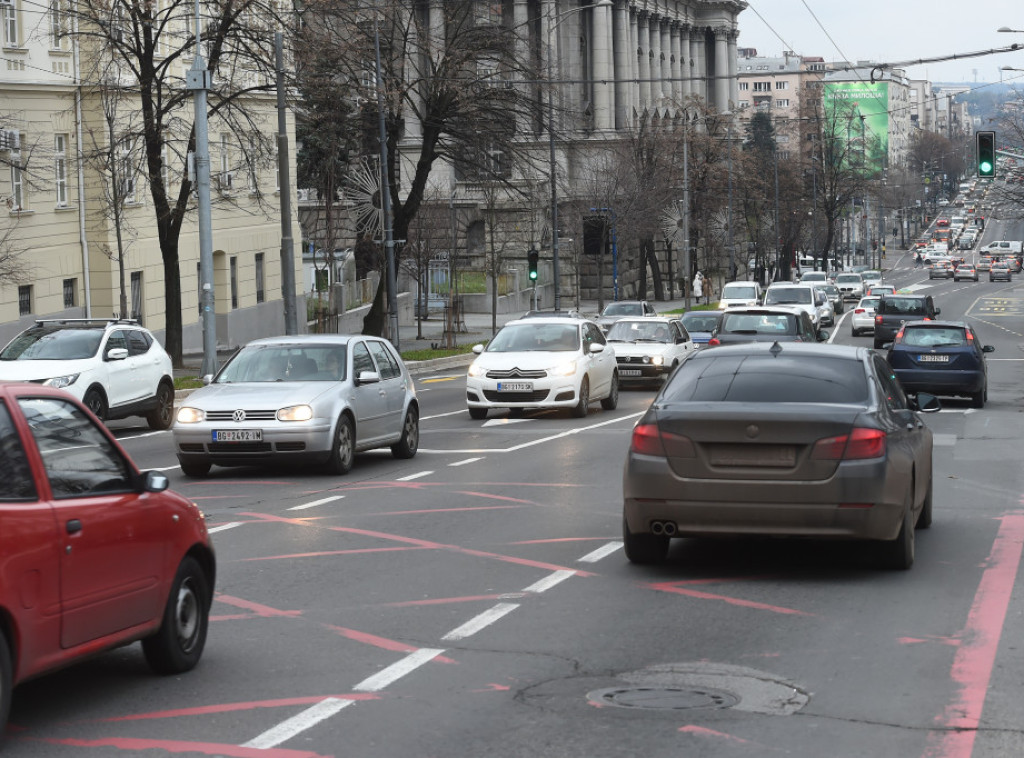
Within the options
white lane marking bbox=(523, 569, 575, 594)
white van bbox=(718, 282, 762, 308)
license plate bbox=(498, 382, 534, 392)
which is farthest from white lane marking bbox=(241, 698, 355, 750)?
white van bbox=(718, 282, 762, 308)

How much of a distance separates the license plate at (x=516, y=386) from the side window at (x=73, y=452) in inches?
734

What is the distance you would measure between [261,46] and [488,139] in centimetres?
1080

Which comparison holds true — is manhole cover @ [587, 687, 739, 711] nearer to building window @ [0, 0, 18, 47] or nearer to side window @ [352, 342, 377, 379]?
side window @ [352, 342, 377, 379]

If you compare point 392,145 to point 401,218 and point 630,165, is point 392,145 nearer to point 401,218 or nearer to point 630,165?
point 401,218

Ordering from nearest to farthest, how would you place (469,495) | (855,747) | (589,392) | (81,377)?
(855,747) → (469,495) → (81,377) → (589,392)

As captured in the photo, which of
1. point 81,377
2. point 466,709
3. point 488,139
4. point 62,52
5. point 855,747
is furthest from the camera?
point 488,139

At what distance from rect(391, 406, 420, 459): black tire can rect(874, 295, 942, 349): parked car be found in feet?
117

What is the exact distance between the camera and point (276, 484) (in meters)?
17.5

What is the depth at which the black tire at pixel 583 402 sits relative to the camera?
2677 cm

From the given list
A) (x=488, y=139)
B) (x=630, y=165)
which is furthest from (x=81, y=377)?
(x=630, y=165)

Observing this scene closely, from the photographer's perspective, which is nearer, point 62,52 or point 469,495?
point 469,495

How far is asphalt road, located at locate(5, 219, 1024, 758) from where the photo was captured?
278 inches

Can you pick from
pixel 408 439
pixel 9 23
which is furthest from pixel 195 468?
pixel 9 23

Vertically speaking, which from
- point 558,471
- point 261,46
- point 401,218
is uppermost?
point 261,46
